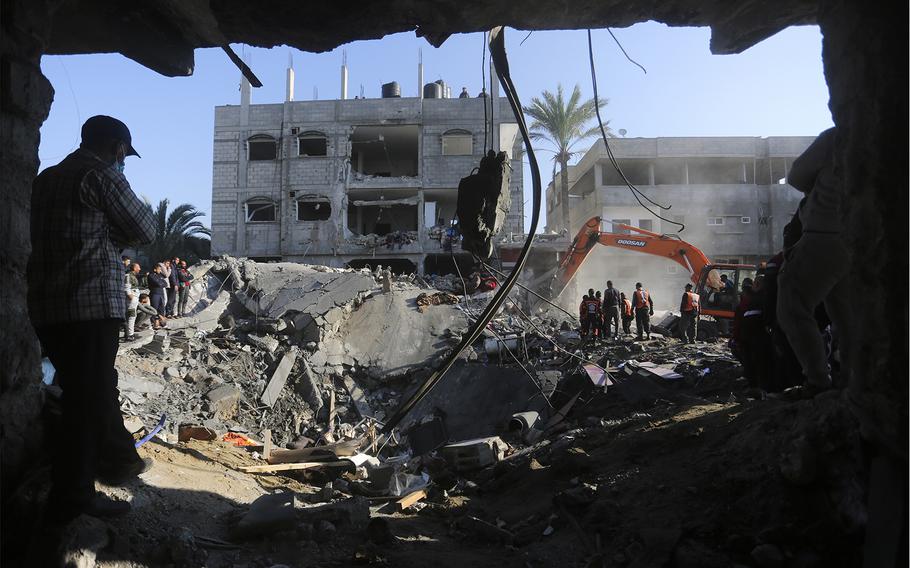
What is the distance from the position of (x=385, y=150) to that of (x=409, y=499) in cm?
2783

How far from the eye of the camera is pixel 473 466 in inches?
223

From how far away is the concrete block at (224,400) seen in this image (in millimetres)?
9117

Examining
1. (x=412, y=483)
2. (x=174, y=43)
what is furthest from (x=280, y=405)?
(x=174, y=43)

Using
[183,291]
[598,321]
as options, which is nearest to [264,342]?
[183,291]

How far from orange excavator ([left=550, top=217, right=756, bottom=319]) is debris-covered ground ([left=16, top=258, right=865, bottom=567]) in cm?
272

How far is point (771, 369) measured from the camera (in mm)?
5883

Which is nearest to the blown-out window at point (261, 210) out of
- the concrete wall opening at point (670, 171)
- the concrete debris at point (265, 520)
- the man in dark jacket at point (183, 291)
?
the man in dark jacket at point (183, 291)

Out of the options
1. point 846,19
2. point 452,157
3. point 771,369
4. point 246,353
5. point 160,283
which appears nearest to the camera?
point 846,19

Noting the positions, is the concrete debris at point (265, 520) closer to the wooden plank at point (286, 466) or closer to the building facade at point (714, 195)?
the wooden plank at point (286, 466)

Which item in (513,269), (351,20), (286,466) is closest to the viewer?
(351,20)

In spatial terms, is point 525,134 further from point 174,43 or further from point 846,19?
point 174,43

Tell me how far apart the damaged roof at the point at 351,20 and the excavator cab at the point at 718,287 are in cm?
1190

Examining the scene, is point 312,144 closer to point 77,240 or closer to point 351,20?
point 351,20

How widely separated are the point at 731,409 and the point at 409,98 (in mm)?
25923
